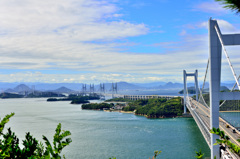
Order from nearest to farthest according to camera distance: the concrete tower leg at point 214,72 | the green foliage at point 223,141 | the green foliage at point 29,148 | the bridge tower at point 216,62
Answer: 1. the green foliage at point 223,141
2. the green foliage at point 29,148
3. the bridge tower at point 216,62
4. the concrete tower leg at point 214,72

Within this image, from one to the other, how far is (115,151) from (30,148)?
10.6m

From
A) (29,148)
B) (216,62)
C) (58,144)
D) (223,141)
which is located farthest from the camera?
(216,62)

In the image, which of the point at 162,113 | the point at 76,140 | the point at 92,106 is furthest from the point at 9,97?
the point at 76,140

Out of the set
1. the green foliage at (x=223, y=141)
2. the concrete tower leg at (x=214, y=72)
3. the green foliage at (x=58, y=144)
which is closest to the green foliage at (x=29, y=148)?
the green foliage at (x=58, y=144)

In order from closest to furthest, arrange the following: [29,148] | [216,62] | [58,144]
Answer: [58,144]
[29,148]
[216,62]

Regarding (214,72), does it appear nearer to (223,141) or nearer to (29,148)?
(223,141)

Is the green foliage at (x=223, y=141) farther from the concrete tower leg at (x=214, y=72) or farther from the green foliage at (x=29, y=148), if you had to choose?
the concrete tower leg at (x=214, y=72)

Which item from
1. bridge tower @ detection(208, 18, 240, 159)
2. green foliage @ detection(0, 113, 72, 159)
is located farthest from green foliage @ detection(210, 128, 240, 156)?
bridge tower @ detection(208, 18, 240, 159)

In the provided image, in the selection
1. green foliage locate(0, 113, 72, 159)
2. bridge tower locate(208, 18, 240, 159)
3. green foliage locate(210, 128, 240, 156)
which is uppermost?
bridge tower locate(208, 18, 240, 159)

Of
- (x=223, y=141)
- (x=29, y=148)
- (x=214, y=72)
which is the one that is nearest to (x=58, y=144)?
(x=29, y=148)

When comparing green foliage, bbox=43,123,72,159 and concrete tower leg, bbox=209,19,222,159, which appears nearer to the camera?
green foliage, bbox=43,123,72,159

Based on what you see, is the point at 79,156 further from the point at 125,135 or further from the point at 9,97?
the point at 9,97

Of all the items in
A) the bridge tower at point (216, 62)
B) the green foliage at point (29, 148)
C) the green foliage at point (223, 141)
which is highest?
the bridge tower at point (216, 62)

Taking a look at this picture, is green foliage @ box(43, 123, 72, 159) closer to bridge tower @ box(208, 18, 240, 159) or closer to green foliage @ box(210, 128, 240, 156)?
green foliage @ box(210, 128, 240, 156)
